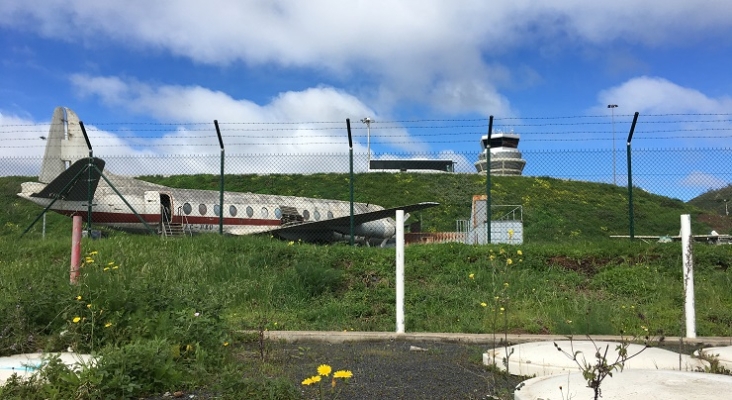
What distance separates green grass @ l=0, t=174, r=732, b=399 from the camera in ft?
13.2

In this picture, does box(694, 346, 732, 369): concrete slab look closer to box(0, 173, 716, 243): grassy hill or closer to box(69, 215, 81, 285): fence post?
box(69, 215, 81, 285): fence post

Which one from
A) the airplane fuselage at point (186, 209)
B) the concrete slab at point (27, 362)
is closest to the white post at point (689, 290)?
the concrete slab at point (27, 362)

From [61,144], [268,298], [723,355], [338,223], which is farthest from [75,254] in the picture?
[61,144]

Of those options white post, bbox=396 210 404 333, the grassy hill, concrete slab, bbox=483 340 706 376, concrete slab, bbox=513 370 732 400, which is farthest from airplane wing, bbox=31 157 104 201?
the grassy hill

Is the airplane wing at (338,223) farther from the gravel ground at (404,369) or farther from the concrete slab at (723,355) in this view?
the concrete slab at (723,355)

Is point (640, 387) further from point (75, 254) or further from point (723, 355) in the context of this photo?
point (75, 254)

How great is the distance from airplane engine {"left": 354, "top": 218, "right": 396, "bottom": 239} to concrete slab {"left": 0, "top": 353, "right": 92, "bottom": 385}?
665 inches

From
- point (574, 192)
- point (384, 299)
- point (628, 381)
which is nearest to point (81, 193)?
point (384, 299)

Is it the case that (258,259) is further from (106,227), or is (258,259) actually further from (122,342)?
(106,227)

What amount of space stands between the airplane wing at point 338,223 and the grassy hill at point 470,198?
985 cm

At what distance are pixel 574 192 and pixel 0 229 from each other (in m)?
33.7

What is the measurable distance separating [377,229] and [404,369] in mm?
17951

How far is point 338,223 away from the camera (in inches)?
600

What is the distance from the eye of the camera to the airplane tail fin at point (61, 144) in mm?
16219
